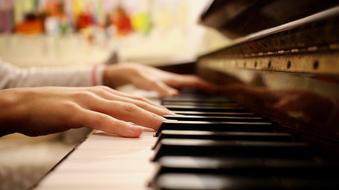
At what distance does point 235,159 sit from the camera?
577 mm

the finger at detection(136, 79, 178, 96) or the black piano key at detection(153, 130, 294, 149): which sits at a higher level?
the black piano key at detection(153, 130, 294, 149)

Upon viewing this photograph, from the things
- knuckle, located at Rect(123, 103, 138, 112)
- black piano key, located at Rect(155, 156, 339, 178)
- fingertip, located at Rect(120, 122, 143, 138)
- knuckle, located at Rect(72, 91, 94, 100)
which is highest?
knuckle, located at Rect(72, 91, 94, 100)

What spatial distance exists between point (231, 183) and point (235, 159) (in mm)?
97

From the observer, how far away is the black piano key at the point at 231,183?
0.47 m

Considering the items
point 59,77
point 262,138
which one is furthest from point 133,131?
point 59,77

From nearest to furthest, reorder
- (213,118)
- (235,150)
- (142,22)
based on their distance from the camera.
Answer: (235,150)
(213,118)
(142,22)

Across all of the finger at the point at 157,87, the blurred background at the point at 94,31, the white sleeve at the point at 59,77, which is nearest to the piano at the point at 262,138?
the finger at the point at 157,87

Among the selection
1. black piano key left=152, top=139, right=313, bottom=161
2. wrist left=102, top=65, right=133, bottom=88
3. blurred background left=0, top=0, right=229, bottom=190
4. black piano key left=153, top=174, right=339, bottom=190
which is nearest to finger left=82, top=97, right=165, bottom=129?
black piano key left=152, top=139, right=313, bottom=161

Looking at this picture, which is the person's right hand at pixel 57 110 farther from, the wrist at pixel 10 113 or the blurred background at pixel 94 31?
the blurred background at pixel 94 31

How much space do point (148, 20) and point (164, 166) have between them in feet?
11.3

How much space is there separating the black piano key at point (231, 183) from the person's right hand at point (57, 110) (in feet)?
1.28

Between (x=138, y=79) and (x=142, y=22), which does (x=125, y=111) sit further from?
(x=142, y=22)

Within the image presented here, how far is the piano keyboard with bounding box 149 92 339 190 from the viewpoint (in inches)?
19.1

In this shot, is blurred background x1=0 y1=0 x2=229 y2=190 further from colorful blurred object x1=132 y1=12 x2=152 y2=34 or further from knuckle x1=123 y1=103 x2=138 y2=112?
knuckle x1=123 y1=103 x2=138 y2=112
